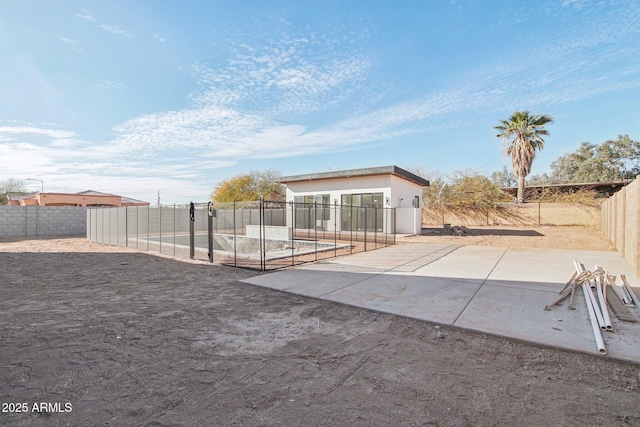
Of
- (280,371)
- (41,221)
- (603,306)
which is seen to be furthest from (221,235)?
(603,306)

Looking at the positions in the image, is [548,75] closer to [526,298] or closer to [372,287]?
[526,298]

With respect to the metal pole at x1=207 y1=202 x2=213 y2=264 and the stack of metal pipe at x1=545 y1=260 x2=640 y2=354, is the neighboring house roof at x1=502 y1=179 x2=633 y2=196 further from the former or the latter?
the metal pole at x1=207 y1=202 x2=213 y2=264

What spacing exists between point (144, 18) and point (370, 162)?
2076cm

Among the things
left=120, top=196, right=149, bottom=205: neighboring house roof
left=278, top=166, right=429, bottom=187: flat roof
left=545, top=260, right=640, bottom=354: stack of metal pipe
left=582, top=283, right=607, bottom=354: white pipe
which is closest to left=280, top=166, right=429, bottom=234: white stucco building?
left=278, top=166, right=429, bottom=187: flat roof

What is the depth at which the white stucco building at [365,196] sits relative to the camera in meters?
16.1

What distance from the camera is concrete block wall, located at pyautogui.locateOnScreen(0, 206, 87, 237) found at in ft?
59.6

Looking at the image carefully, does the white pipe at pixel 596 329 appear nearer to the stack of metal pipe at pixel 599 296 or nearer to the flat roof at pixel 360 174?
the stack of metal pipe at pixel 599 296

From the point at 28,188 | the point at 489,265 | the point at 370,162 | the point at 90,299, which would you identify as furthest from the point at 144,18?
the point at 28,188

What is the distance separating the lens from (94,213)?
1603cm

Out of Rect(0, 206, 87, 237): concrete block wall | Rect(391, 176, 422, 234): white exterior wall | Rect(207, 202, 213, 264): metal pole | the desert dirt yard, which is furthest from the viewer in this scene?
Rect(0, 206, 87, 237): concrete block wall

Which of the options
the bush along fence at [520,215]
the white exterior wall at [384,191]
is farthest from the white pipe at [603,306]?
the bush along fence at [520,215]

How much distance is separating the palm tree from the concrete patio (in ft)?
45.7

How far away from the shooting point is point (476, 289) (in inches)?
221

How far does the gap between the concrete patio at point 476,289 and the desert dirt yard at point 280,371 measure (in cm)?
34
